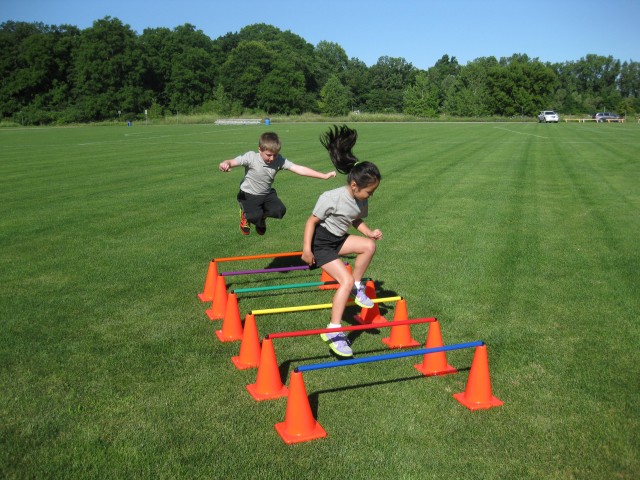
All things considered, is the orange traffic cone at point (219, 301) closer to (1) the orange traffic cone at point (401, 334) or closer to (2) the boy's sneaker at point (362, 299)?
(2) the boy's sneaker at point (362, 299)

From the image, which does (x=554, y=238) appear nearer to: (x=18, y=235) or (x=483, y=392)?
(x=483, y=392)

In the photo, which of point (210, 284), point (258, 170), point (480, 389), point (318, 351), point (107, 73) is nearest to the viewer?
point (480, 389)

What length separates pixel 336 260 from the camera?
5977 millimetres

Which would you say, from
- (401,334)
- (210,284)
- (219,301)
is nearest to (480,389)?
(401,334)

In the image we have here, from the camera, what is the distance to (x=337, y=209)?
19.1 feet

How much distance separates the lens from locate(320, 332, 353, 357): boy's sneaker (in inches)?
213

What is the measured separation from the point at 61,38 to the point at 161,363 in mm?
116912

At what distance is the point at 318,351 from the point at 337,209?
4.66 ft

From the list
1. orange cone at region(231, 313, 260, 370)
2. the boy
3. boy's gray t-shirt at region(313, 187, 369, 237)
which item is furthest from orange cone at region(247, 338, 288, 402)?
the boy

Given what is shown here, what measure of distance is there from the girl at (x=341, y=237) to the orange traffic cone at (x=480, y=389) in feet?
3.92

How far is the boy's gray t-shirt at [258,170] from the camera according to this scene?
8250 millimetres

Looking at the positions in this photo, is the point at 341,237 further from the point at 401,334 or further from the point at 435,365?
the point at 435,365

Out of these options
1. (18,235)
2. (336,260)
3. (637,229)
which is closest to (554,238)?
(637,229)

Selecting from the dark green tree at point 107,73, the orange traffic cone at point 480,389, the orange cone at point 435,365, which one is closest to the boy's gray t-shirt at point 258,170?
the orange cone at point 435,365
